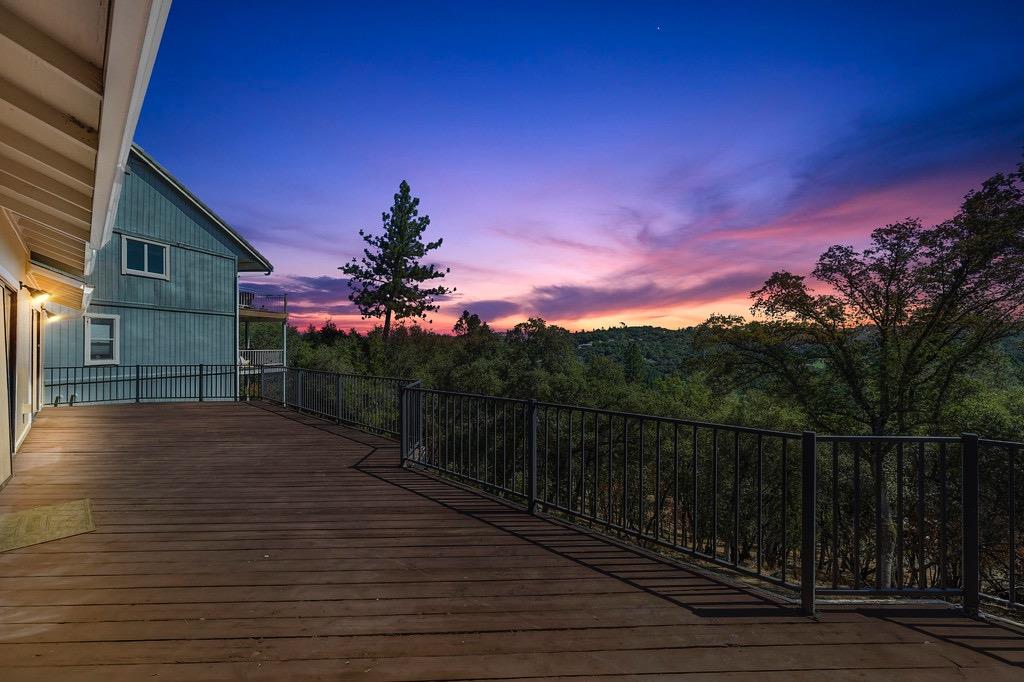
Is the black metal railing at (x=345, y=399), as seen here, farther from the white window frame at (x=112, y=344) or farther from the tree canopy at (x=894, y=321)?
the tree canopy at (x=894, y=321)

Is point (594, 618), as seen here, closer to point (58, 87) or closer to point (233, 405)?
point (58, 87)

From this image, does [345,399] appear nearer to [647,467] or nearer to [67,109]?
[67,109]

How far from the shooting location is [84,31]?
198 centimetres

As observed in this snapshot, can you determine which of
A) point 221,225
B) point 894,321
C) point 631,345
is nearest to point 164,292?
point 221,225

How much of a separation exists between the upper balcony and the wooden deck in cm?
1836

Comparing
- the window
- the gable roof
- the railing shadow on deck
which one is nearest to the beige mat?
the railing shadow on deck

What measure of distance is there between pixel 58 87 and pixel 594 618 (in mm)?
3867

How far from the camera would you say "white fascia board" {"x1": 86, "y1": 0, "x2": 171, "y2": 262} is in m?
1.68

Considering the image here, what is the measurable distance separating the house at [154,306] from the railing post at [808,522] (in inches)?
504

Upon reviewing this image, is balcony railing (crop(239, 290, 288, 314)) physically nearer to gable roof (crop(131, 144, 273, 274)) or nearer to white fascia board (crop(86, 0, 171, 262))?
gable roof (crop(131, 144, 273, 274))

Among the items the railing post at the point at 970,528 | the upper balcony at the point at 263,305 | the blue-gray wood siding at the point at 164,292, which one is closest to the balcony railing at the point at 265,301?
the upper balcony at the point at 263,305

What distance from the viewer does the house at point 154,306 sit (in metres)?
13.7

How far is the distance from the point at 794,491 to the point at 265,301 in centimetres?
2645

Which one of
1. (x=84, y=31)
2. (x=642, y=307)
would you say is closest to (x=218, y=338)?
(x=84, y=31)
